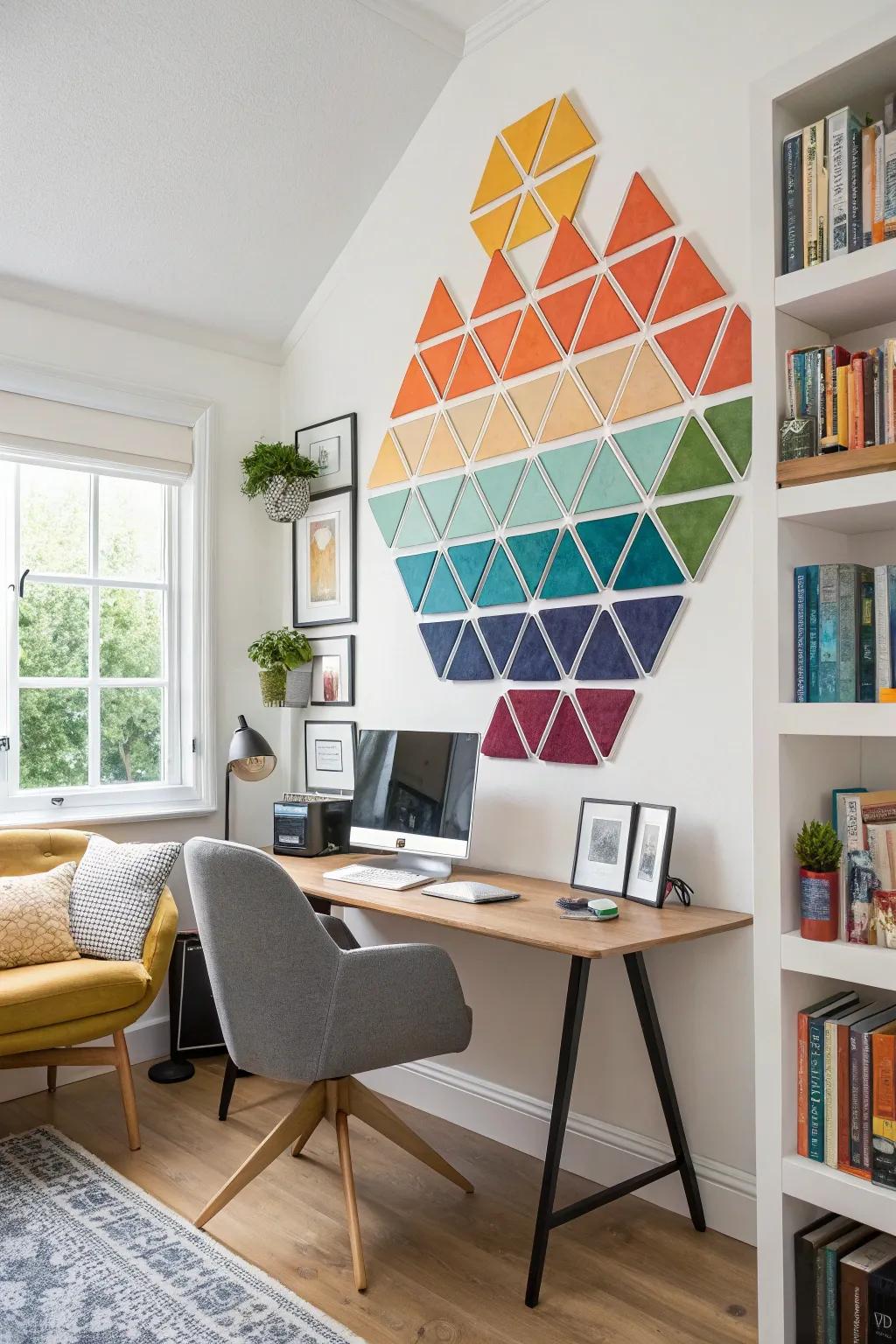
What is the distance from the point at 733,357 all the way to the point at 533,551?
77 cm

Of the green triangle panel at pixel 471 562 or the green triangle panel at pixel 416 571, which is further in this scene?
the green triangle panel at pixel 416 571

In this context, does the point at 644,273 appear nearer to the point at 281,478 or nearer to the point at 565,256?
the point at 565,256

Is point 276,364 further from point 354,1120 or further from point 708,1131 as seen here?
point 708,1131

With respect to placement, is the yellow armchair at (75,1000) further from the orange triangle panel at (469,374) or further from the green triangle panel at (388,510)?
the orange triangle panel at (469,374)

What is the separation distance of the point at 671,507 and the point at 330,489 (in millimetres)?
1516

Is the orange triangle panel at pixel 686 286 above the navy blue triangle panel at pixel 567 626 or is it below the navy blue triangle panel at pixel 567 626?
above

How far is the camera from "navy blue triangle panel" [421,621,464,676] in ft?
10.6

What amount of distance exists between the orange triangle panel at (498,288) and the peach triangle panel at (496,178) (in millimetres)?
189

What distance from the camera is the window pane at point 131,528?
12.2ft

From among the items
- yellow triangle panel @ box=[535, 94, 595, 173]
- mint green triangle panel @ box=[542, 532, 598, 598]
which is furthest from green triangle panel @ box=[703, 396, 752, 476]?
yellow triangle panel @ box=[535, 94, 595, 173]

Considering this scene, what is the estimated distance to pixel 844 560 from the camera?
2.16 meters

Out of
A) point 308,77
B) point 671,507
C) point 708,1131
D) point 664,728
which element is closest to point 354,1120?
point 708,1131

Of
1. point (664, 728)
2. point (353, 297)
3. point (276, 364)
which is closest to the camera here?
point (664, 728)

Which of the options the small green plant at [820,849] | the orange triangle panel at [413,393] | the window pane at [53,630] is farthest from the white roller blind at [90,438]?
the small green plant at [820,849]
